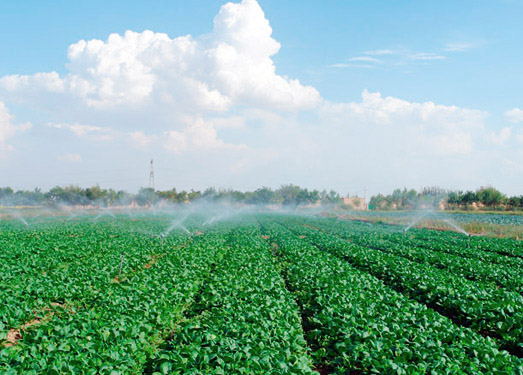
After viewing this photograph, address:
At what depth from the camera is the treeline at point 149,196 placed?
99938 millimetres

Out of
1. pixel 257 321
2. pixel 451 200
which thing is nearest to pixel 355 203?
pixel 451 200

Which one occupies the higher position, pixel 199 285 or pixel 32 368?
pixel 32 368

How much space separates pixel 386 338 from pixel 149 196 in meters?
112

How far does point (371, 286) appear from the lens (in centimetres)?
1016

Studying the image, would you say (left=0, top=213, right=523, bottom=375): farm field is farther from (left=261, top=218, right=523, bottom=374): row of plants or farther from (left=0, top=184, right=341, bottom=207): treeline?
(left=0, top=184, right=341, bottom=207): treeline

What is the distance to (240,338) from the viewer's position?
585cm

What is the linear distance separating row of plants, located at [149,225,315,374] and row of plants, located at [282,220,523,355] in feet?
14.7

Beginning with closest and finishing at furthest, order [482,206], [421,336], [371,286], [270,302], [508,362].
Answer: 1. [508,362]
2. [421,336]
3. [270,302]
4. [371,286]
5. [482,206]

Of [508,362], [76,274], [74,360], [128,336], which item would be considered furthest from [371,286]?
[76,274]

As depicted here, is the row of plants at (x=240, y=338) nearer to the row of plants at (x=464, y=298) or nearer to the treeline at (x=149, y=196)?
the row of plants at (x=464, y=298)

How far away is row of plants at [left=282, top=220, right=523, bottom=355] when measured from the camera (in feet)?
24.9

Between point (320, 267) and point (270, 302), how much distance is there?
18.6 ft

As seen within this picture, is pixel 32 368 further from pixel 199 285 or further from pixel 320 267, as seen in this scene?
pixel 320 267

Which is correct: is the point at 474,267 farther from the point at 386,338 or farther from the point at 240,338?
the point at 240,338
